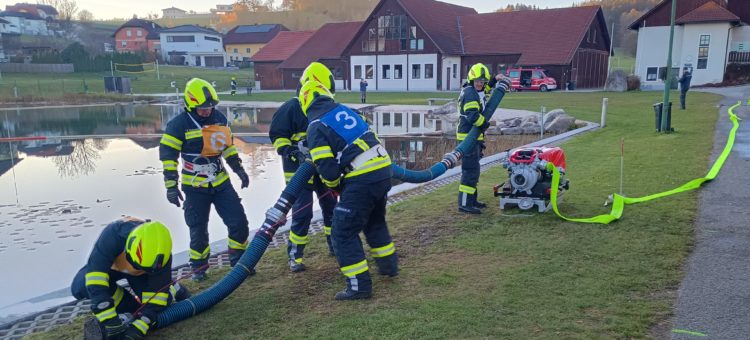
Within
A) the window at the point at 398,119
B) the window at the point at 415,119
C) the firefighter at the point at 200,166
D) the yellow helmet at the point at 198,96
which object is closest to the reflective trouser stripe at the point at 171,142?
the firefighter at the point at 200,166

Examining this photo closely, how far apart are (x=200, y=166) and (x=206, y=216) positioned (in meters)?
0.53

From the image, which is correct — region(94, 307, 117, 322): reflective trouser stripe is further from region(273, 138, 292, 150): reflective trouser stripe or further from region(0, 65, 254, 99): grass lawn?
region(0, 65, 254, 99): grass lawn

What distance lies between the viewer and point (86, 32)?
303ft

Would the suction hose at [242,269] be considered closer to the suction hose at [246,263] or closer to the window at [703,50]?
the suction hose at [246,263]

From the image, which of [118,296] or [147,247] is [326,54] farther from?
[147,247]

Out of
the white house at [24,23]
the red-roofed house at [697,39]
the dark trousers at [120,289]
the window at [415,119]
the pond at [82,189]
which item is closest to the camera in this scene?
the dark trousers at [120,289]

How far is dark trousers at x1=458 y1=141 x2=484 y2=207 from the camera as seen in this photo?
702cm

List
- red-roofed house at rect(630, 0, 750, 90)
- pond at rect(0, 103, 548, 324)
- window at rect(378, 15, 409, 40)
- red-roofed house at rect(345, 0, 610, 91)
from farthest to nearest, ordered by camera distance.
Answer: window at rect(378, 15, 409, 40)
red-roofed house at rect(345, 0, 610, 91)
red-roofed house at rect(630, 0, 750, 90)
pond at rect(0, 103, 548, 324)

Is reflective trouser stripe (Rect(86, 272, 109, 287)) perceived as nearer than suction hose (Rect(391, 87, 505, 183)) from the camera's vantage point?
Yes

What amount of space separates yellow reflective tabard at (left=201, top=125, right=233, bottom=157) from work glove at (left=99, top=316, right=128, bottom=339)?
1878mm

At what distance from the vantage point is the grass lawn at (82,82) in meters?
41.0

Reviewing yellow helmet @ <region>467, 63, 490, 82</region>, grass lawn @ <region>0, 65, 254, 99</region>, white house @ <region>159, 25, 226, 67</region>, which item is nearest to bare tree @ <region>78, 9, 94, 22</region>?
white house @ <region>159, 25, 226, 67</region>

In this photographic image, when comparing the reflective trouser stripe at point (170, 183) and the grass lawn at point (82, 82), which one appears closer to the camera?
the reflective trouser stripe at point (170, 183)

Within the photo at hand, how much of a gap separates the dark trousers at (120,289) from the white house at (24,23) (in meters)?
102
